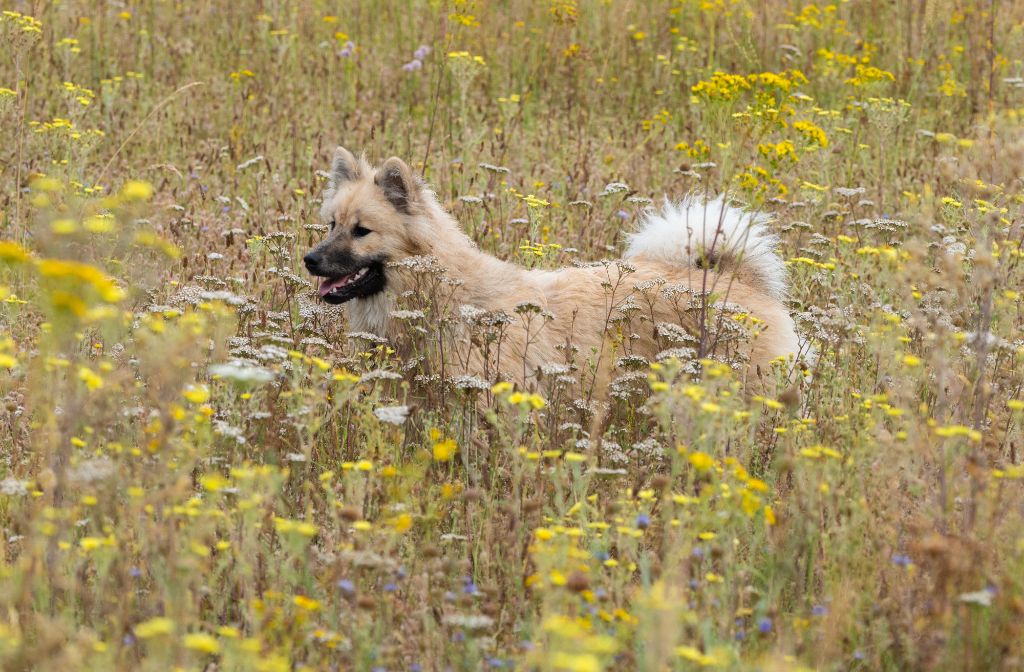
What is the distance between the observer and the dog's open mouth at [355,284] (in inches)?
202

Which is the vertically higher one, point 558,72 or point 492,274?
point 558,72

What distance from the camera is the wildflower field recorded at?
8.62ft

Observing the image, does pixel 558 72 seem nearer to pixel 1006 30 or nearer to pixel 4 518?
pixel 1006 30

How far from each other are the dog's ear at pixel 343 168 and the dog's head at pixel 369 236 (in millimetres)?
188

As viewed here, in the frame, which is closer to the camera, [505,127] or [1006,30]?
[505,127]

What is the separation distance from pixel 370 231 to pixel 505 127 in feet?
9.07

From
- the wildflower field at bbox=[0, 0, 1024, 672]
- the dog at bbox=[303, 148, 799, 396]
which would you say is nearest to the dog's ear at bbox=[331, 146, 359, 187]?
the dog at bbox=[303, 148, 799, 396]

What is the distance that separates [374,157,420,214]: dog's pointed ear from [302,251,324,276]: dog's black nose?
44 centimetres

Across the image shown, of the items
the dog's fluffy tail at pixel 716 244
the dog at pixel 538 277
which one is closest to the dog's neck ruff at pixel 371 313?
the dog at pixel 538 277

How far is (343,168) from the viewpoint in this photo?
5.61 meters

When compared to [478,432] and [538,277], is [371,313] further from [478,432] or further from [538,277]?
[478,432]

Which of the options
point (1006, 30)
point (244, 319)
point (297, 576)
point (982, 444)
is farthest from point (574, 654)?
point (1006, 30)

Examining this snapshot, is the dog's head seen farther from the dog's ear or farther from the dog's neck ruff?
the dog's ear

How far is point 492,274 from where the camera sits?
17.0 ft
